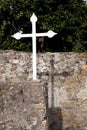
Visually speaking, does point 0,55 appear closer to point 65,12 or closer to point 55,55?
point 55,55

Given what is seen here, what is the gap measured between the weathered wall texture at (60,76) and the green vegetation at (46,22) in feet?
22.4

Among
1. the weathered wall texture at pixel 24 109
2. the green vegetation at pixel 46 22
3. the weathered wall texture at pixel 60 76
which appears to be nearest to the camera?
the weathered wall texture at pixel 24 109

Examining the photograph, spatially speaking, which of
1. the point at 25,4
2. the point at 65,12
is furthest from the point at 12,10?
the point at 65,12

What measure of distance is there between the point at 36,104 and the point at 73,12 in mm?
14207

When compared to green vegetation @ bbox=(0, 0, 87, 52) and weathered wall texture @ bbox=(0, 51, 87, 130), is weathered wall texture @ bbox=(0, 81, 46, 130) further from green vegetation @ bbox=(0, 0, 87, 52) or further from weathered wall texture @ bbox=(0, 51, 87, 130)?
green vegetation @ bbox=(0, 0, 87, 52)

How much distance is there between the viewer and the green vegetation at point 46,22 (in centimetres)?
1772

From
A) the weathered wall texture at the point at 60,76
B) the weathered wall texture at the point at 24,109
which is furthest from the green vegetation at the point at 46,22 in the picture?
the weathered wall texture at the point at 24,109

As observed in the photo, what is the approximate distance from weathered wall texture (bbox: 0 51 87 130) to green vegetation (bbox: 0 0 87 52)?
6.83 m

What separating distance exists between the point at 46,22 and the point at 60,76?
7.26 m

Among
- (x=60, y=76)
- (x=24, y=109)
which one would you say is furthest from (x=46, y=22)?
(x=24, y=109)

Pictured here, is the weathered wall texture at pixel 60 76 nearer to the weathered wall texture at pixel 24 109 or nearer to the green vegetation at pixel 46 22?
the weathered wall texture at pixel 24 109

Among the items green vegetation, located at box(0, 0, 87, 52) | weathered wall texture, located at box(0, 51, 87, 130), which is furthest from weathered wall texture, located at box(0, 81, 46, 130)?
green vegetation, located at box(0, 0, 87, 52)

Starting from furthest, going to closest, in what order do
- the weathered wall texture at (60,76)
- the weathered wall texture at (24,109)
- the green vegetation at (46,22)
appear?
the green vegetation at (46,22)
the weathered wall texture at (60,76)
the weathered wall texture at (24,109)

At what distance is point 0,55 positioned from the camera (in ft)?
33.7
